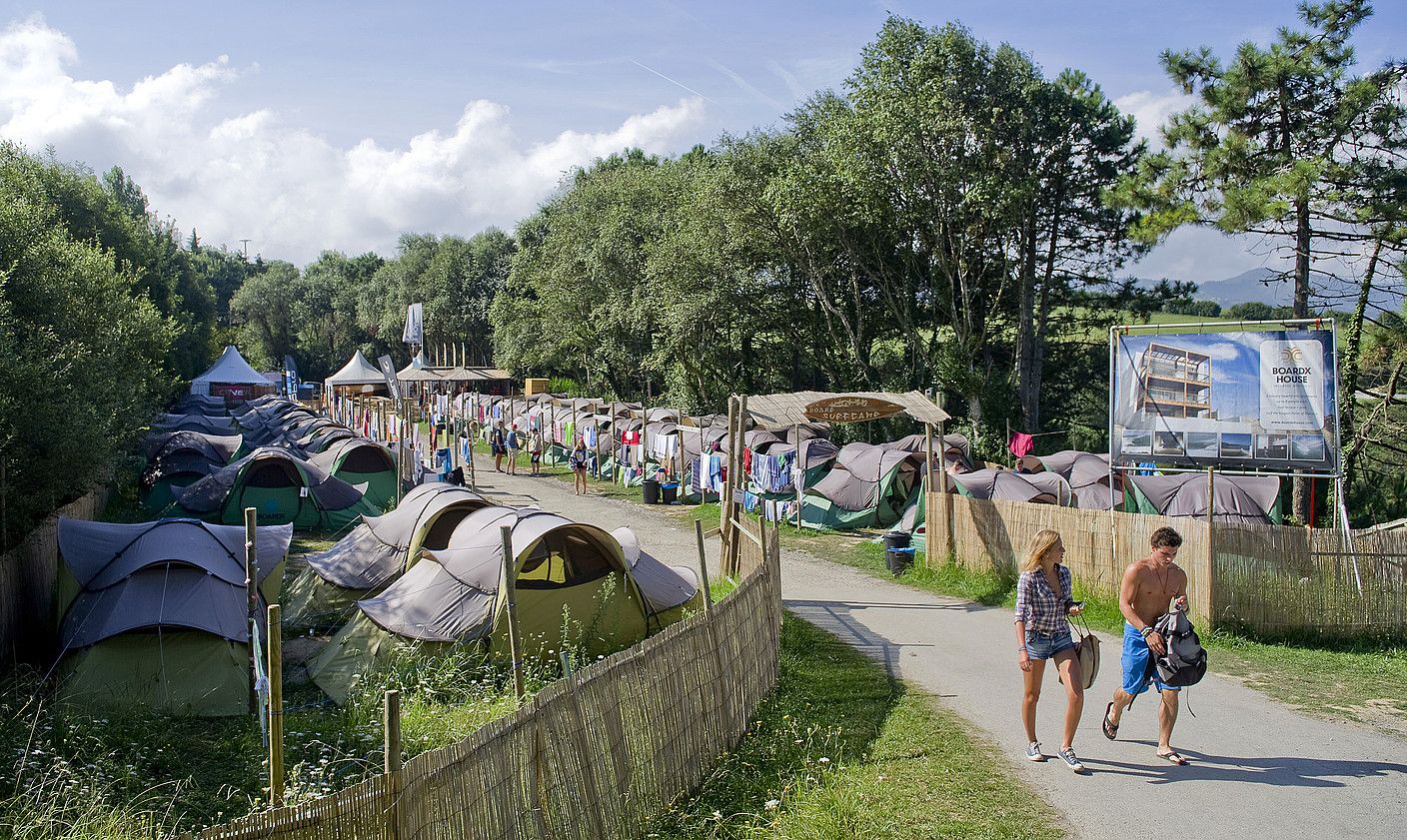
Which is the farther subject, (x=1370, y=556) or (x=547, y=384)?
(x=547, y=384)

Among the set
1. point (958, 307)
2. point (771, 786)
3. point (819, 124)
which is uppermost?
point (819, 124)

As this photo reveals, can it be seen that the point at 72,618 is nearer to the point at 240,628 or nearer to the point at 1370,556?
the point at 240,628

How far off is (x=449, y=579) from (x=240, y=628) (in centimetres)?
191

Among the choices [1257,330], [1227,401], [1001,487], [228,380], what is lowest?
[1001,487]

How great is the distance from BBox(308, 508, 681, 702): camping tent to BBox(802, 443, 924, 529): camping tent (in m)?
9.30

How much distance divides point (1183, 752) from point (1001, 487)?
10.8 m

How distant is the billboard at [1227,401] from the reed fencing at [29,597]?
1214 centimetres

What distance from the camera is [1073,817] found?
5.86 meters

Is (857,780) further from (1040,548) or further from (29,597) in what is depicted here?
(29,597)

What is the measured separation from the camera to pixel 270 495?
19516 millimetres

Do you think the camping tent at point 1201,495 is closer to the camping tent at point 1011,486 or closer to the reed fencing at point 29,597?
the camping tent at point 1011,486

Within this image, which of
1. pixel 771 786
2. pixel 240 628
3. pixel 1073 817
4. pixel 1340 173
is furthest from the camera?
pixel 1340 173

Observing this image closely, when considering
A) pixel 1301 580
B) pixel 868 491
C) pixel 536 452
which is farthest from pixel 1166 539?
pixel 536 452

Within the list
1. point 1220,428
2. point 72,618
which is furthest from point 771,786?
point 1220,428
